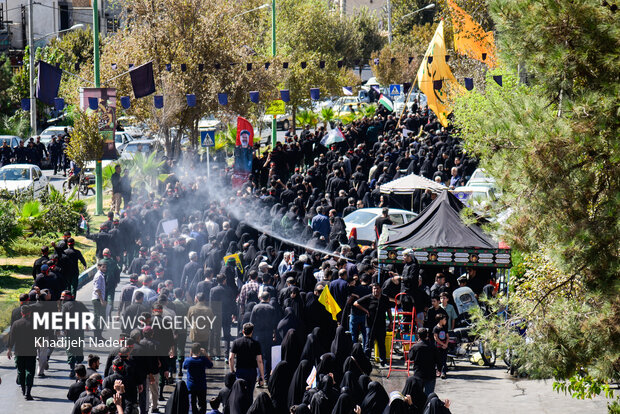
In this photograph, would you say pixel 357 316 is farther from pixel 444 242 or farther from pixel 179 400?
pixel 179 400

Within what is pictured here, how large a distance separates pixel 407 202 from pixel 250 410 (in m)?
15.3

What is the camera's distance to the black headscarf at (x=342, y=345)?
13.2 m

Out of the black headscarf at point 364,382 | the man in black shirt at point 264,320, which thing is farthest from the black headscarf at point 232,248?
the black headscarf at point 364,382

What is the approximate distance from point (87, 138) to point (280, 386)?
18318 mm

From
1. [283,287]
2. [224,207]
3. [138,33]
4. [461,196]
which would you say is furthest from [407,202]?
[138,33]

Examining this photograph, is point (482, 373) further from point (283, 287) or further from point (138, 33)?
point (138, 33)

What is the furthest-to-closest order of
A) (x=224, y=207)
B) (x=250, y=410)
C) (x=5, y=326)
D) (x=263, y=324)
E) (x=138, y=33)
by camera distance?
1. (x=138, y=33)
2. (x=224, y=207)
3. (x=5, y=326)
4. (x=263, y=324)
5. (x=250, y=410)

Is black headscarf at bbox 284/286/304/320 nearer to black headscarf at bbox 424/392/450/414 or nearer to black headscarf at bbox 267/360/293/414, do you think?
black headscarf at bbox 267/360/293/414

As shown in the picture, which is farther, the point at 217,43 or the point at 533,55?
the point at 217,43

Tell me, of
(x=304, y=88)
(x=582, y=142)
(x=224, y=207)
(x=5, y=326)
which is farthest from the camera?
(x=304, y=88)

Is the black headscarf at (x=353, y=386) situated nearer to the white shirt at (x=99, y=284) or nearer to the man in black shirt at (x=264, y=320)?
the man in black shirt at (x=264, y=320)

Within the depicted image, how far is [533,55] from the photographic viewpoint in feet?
29.8

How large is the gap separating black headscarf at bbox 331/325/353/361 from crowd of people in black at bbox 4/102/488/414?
2cm

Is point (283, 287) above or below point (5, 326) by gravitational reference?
above
